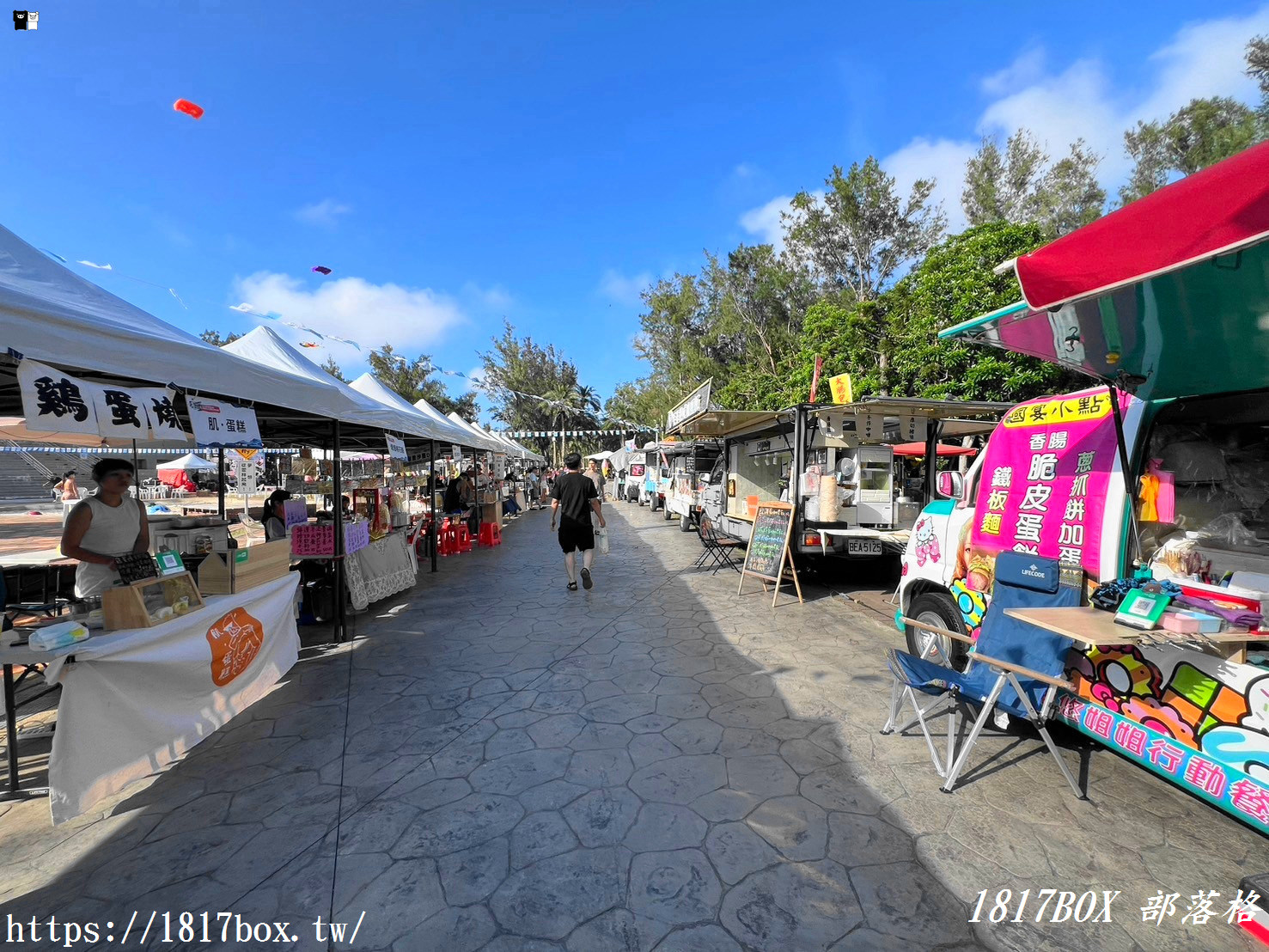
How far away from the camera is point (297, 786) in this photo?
2.92 m

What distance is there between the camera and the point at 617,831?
2.52 meters

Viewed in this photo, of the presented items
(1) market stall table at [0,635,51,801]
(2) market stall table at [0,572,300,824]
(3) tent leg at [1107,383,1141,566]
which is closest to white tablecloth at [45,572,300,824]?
(2) market stall table at [0,572,300,824]

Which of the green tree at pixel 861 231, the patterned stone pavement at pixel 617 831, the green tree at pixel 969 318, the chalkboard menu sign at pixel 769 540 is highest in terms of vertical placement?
the green tree at pixel 861 231

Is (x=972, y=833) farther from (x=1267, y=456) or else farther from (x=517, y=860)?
(x=1267, y=456)

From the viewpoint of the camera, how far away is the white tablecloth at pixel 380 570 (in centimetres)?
632

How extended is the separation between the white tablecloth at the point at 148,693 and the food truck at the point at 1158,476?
451 centimetres

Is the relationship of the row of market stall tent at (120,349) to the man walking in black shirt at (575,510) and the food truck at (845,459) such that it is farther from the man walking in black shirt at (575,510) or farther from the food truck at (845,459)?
the food truck at (845,459)

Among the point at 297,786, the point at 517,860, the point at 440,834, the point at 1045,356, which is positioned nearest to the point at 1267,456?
the point at 1045,356

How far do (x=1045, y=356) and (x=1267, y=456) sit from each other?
1.49 m

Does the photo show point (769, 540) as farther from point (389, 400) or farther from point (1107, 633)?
point (389, 400)

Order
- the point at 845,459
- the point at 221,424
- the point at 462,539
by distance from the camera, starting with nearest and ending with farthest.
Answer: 1. the point at 221,424
2. the point at 845,459
3. the point at 462,539

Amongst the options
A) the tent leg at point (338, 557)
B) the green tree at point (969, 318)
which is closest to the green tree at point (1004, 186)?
the green tree at point (969, 318)

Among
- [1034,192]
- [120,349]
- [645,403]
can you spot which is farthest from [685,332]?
[120,349]

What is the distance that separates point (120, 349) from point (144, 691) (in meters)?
1.92
